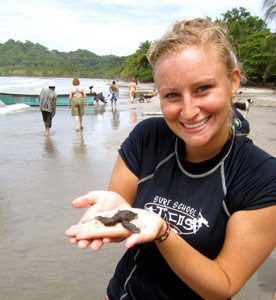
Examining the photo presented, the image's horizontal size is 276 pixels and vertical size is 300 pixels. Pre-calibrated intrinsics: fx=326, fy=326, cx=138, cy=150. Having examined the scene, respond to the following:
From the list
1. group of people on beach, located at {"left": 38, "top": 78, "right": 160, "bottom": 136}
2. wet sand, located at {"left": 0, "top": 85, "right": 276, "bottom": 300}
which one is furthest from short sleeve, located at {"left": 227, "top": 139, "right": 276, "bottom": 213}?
group of people on beach, located at {"left": 38, "top": 78, "right": 160, "bottom": 136}

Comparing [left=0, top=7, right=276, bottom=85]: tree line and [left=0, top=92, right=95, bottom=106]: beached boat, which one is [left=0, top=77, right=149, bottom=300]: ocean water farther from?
[left=0, top=92, right=95, bottom=106]: beached boat

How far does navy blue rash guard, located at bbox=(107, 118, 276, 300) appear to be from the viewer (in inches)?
56.8

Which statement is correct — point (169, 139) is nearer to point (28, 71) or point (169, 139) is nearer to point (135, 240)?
point (135, 240)

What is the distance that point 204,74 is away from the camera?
1435 mm

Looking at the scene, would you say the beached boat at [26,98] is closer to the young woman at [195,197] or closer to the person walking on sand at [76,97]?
the person walking on sand at [76,97]

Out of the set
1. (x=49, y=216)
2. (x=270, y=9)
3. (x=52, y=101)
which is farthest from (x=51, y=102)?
(x=270, y=9)

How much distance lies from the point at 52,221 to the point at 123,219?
3.76 meters

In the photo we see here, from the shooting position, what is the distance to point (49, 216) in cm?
498

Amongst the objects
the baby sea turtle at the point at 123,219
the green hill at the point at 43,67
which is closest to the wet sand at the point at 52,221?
the baby sea turtle at the point at 123,219

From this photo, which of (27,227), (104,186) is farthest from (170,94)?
(104,186)

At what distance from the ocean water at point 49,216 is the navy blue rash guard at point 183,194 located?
1.84 metres

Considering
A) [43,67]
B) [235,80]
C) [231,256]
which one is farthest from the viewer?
[43,67]

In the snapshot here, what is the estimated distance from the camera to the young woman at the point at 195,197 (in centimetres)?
136

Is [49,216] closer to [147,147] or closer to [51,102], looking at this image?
[147,147]
